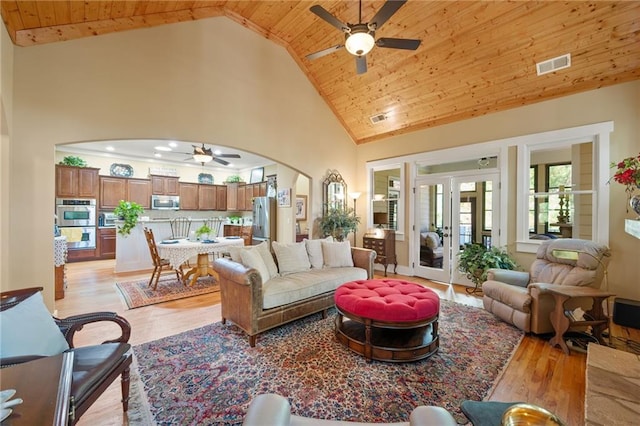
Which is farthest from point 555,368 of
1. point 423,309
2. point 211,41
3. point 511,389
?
point 211,41

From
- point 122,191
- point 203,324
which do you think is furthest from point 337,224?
point 122,191

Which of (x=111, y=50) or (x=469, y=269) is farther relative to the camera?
(x=469, y=269)

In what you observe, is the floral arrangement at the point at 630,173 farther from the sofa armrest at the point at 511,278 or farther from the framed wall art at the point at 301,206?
the framed wall art at the point at 301,206

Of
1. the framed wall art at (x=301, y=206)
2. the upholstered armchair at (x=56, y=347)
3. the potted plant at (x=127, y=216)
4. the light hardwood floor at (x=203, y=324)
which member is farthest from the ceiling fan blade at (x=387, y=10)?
the potted plant at (x=127, y=216)

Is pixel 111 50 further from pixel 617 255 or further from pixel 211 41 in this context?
pixel 617 255

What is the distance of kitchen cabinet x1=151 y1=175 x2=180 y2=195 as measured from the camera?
8.04 metres

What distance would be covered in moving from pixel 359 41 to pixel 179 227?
6.18 m

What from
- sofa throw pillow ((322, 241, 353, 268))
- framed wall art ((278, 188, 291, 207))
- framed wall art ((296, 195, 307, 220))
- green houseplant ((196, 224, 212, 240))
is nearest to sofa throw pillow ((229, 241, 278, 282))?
sofa throw pillow ((322, 241, 353, 268))

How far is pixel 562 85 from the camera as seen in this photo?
3844 millimetres

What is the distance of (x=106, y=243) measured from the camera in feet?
24.0

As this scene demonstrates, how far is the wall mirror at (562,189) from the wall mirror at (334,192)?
3361 mm

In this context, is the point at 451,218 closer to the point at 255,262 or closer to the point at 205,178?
the point at 255,262

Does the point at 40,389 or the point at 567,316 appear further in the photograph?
the point at 567,316

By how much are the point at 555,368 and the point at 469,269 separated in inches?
87.7
